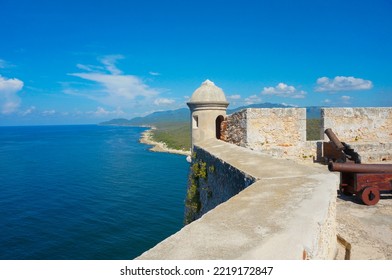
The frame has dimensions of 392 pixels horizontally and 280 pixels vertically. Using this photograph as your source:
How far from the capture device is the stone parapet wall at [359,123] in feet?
31.0

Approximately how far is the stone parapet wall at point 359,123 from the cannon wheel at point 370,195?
4.14 meters

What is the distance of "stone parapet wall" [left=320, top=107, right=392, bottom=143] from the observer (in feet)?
31.0

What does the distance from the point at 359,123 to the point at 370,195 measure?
4.76 m

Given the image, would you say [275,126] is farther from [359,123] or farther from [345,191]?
[345,191]

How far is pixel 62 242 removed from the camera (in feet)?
71.7

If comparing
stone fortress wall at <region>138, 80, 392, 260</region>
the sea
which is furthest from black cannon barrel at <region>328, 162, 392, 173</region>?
the sea

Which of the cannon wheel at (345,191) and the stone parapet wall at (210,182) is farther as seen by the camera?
the cannon wheel at (345,191)

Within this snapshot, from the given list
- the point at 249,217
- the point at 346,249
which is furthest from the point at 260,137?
the point at 249,217

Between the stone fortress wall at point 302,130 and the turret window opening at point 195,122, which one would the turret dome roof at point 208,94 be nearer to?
the turret window opening at point 195,122

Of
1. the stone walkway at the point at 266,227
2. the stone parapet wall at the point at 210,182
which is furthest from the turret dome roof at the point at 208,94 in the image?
the stone walkway at the point at 266,227

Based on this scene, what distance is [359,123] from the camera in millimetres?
9648

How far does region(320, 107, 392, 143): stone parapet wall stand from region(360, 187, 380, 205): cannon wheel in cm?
414

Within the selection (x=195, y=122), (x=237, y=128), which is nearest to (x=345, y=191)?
(x=237, y=128)
